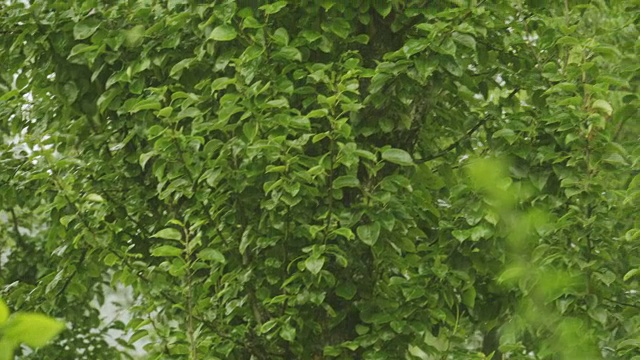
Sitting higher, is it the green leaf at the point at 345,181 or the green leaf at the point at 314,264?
the green leaf at the point at 345,181

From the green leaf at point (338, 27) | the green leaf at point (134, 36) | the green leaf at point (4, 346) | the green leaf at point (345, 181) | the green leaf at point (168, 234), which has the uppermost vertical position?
the green leaf at point (4, 346)

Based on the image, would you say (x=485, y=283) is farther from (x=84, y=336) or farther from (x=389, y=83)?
(x=84, y=336)

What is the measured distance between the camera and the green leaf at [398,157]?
15.5 feet

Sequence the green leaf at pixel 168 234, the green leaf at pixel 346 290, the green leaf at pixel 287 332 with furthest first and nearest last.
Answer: the green leaf at pixel 346 290 → the green leaf at pixel 287 332 → the green leaf at pixel 168 234

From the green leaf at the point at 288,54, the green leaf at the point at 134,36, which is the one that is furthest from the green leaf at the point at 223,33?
the green leaf at the point at 134,36

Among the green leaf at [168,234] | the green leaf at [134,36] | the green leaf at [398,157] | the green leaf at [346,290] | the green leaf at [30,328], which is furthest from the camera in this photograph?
the green leaf at [134,36]

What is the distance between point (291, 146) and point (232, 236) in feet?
2.29

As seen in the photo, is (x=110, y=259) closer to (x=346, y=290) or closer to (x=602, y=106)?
(x=346, y=290)

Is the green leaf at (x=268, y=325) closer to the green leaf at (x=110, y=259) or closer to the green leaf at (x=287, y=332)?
the green leaf at (x=287, y=332)

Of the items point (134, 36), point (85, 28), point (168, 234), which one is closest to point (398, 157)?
point (168, 234)

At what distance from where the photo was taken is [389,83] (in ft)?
16.1

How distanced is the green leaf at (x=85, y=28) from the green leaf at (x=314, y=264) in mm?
1692

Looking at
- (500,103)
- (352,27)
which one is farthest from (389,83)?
(500,103)

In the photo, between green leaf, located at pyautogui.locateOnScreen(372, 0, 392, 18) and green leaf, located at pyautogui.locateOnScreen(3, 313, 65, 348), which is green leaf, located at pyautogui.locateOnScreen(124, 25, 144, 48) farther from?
green leaf, located at pyautogui.locateOnScreen(3, 313, 65, 348)
